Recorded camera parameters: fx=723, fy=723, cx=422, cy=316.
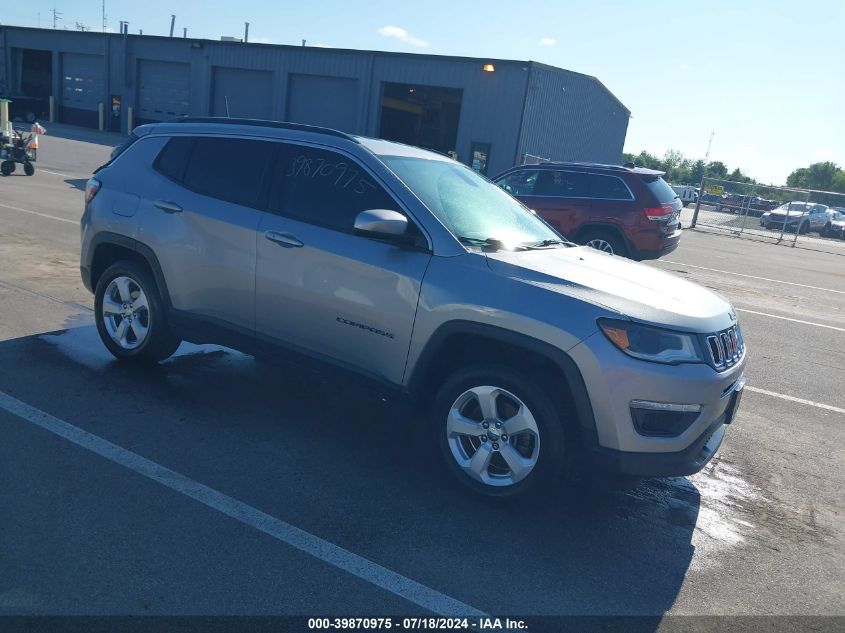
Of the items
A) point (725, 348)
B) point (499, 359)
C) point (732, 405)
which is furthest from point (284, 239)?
point (732, 405)

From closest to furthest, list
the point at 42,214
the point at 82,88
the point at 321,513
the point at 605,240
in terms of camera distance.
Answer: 1. the point at 321,513
2. the point at 605,240
3. the point at 42,214
4. the point at 82,88

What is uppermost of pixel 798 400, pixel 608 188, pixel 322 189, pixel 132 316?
pixel 608 188

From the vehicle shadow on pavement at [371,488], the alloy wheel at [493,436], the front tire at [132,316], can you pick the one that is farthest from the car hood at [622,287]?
the front tire at [132,316]

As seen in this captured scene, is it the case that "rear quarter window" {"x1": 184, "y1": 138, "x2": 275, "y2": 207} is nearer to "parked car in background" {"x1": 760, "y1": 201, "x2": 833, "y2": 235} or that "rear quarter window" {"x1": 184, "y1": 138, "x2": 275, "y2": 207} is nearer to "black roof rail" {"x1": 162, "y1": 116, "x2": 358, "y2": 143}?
"black roof rail" {"x1": 162, "y1": 116, "x2": 358, "y2": 143}

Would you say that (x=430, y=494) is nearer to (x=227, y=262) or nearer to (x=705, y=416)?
(x=705, y=416)

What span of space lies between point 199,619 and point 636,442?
7.01 ft

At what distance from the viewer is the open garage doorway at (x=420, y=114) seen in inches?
1238

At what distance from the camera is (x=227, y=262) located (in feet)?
15.7

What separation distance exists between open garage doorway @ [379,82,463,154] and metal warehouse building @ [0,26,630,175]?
6 centimetres

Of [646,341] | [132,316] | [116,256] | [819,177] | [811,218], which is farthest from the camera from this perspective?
[819,177]

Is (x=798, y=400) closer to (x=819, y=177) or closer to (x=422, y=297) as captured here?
(x=422, y=297)

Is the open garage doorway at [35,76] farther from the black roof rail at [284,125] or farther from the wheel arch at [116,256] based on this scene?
the black roof rail at [284,125]

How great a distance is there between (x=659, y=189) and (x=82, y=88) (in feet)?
135

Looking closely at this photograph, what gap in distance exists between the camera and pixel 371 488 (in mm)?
4016
